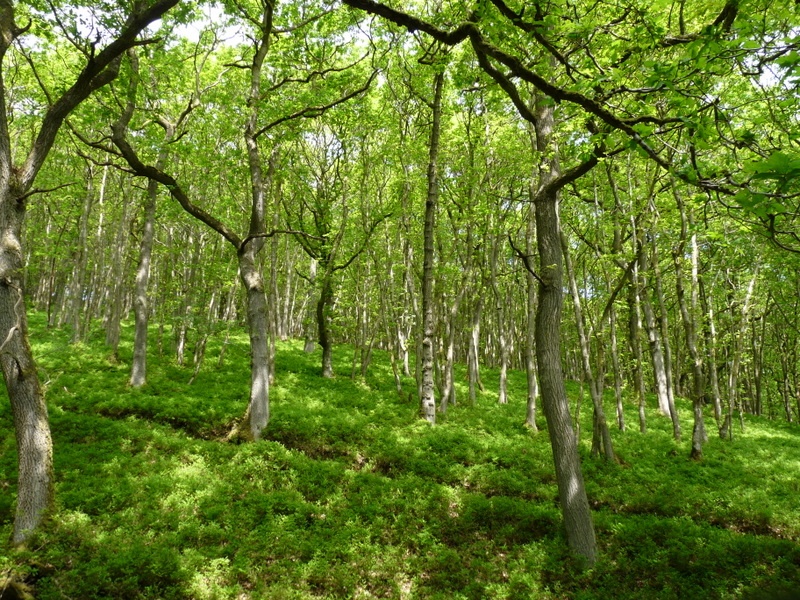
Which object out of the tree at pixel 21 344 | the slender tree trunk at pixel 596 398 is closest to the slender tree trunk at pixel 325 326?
the slender tree trunk at pixel 596 398

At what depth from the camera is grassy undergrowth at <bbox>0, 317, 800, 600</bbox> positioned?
6.64 metres

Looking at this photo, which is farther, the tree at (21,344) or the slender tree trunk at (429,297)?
the slender tree trunk at (429,297)

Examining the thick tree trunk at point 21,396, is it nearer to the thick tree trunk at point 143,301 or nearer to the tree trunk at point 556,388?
→ the thick tree trunk at point 143,301

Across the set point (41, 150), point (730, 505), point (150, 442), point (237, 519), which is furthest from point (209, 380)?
point (730, 505)

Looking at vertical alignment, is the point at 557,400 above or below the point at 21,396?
above

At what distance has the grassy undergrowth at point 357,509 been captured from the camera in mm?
6645

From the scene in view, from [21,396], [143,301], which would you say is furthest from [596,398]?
[143,301]

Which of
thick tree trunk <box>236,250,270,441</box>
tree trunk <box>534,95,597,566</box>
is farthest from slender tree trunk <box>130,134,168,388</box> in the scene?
tree trunk <box>534,95,597,566</box>

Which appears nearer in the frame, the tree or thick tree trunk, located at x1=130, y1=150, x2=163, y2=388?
the tree


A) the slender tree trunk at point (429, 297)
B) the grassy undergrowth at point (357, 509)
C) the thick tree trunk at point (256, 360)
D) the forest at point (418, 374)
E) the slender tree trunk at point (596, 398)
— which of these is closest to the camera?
the forest at point (418, 374)

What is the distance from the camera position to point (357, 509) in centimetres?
860

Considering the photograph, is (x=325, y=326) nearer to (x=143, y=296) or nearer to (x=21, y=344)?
(x=143, y=296)

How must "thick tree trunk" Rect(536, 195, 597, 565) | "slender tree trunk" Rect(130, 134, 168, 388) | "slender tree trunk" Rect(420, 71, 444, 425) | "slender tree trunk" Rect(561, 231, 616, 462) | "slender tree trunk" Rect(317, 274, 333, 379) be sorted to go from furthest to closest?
"slender tree trunk" Rect(317, 274, 333, 379) → "slender tree trunk" Rect(130, 134, 168, 388) → "slender tree trunk" Rect(420, 71, 444, 425) → "slender tree trunk" Rect(561, 231, 616, 462) → "thick tree trunk" Rect(536, 195, 597, 565)

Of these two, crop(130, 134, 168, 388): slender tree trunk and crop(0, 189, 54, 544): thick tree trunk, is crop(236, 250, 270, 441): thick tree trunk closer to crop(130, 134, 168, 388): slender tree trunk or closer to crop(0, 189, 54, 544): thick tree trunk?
crop(0, 189, 54, 544): thick tree trunk
